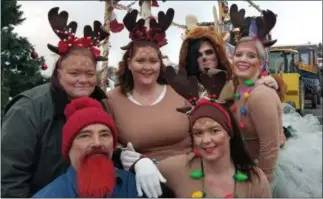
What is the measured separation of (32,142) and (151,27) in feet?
3.78

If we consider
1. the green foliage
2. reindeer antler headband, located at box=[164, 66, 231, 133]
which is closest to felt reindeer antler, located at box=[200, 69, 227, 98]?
reindeer antler headband, located at box=[164, 66, 231, 133]

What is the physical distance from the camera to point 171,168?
2.31 metres

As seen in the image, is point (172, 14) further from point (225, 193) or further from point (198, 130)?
point (225, 193)

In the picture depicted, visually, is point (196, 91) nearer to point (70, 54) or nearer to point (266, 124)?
point (266, 124)

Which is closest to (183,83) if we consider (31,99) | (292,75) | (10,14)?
(31,99)

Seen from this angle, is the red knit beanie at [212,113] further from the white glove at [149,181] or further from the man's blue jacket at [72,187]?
the man's blue jacket at [72,187]

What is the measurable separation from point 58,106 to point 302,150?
178 cm

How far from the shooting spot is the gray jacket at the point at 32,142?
2.44 metres

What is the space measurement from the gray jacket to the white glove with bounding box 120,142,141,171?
350 millimetres

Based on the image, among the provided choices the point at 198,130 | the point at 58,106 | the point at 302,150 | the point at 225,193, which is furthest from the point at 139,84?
the point at 302,150

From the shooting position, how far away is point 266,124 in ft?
8.03

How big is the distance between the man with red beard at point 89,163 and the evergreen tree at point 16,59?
22.7ft

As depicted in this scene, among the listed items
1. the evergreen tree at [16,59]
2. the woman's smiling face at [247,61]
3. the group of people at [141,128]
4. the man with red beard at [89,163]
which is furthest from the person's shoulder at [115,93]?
the evergreen tree at [16,59]

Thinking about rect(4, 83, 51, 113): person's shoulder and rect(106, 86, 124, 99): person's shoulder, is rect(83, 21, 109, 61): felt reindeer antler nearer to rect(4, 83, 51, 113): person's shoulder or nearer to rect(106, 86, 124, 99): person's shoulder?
rect(106, 86, 124, 99): person's shoulder
